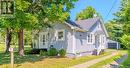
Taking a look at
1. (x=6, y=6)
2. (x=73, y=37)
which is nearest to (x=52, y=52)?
(x=73, y=37)

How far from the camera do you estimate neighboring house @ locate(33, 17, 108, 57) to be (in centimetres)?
3384

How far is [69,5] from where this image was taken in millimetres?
Answer: 29406

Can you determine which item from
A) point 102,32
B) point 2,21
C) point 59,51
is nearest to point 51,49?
point 59,51

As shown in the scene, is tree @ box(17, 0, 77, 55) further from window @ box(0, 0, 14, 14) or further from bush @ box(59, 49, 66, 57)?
bush @ box(59, 49, 66, 57)

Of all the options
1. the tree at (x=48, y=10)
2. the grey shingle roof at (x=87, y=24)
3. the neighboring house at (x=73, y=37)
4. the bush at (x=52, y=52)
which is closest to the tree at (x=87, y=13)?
the neighboring house at (x=73, y=37)

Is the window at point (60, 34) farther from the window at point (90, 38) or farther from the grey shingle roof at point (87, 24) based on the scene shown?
the window at point (90, 38)

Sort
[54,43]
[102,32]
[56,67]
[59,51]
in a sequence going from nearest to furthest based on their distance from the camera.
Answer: [56,67]
[59,51]
[54,43]
[102,32]

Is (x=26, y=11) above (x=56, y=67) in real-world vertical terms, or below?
above

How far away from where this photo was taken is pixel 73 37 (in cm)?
3359

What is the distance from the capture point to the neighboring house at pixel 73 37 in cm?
3384

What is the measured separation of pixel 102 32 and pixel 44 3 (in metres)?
16.2

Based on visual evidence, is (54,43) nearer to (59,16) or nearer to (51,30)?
(51,30)

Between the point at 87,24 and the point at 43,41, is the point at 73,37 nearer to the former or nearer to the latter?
the point at 43,41

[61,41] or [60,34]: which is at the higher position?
[60,34]
